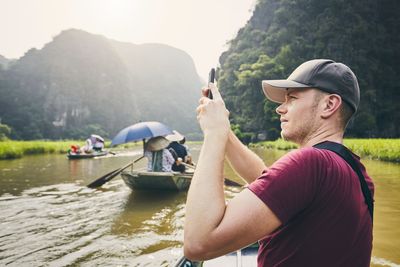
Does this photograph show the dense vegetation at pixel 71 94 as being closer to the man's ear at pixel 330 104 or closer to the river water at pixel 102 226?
the river water at pixel 102 226

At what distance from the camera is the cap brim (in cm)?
112

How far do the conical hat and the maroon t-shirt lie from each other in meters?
7.48

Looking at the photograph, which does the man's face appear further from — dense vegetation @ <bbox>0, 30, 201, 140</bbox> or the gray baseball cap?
dense vegetation @ <bbox>0, 30, 201, 140</bbox>

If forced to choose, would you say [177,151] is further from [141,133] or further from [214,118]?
[214,118]

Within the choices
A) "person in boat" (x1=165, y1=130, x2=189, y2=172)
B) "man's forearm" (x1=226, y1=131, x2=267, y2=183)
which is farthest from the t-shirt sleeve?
"person in boat" (x1=165, y1=130, x2=189, y2=172)

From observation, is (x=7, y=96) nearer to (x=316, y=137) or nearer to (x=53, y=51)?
(x=53, y=51)

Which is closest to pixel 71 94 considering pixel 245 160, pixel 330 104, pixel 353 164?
pixel 245 160

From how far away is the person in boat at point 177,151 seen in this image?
912 cm

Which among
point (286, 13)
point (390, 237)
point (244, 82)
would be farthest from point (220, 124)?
point (286, 13)

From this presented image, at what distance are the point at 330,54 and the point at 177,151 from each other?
3727cm

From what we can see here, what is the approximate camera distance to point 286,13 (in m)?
48.0

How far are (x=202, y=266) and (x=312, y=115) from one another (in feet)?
8.06

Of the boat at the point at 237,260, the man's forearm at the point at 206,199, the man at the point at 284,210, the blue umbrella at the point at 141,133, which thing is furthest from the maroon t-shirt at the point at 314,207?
the blue umbrella at the point at 141,133

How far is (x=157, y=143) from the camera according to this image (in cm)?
836
